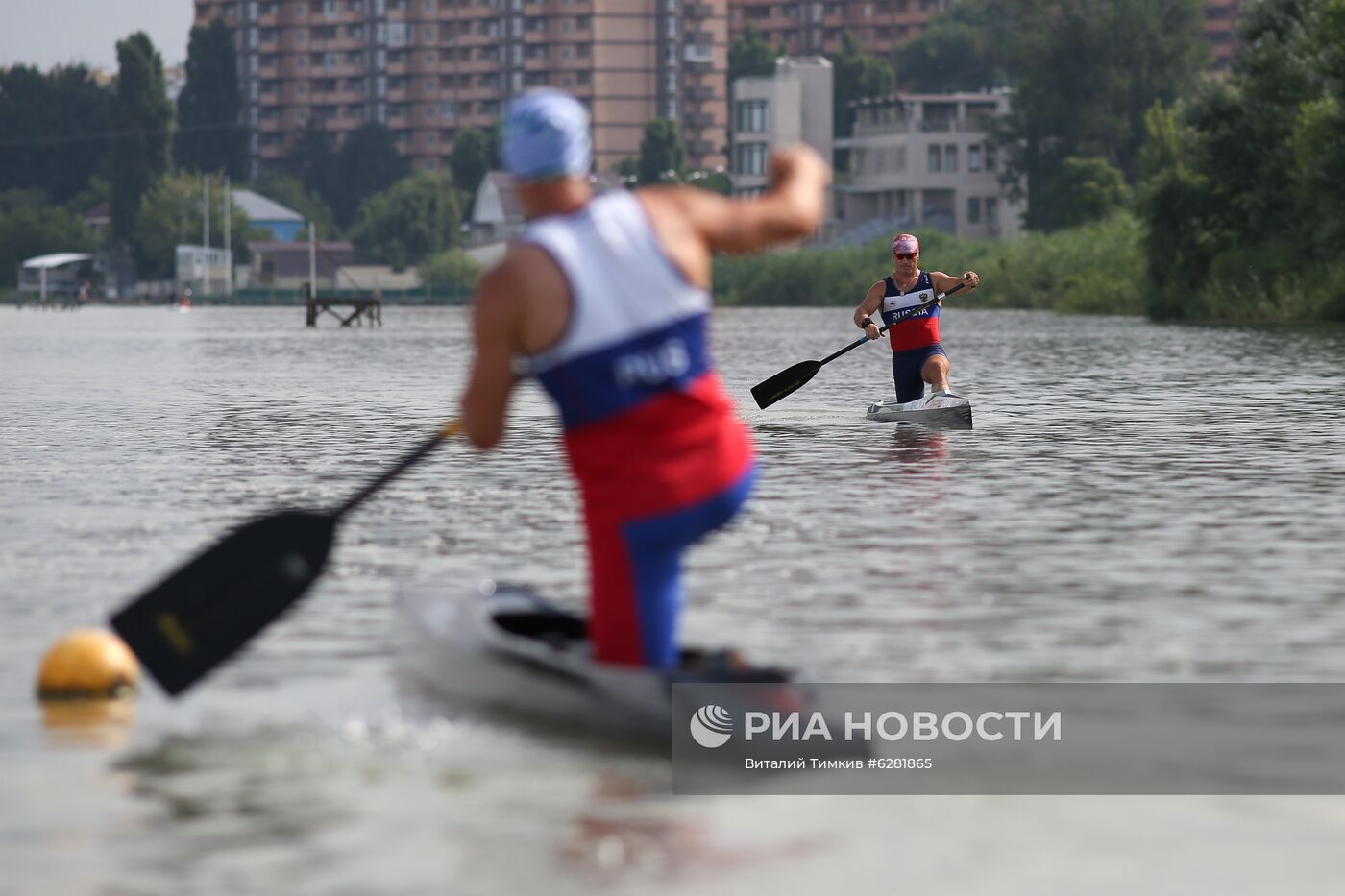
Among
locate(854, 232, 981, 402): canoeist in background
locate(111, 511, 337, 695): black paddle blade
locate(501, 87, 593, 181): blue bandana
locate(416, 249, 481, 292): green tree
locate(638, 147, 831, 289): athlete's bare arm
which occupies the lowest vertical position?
locate(416, 249, 481, 292): green tree

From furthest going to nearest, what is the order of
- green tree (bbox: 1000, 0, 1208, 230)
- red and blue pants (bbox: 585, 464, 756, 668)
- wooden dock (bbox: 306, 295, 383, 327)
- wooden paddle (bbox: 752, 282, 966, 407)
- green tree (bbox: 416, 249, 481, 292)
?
green tree (bbox: 416, 249, 481, 292) < green tree (bbox: 1000, 0, 1208, 230) < wooden dock (bbox: 306, 295, 383, 327) < wooden paddle (bbox: 752, 282, 966, 407) < red and blue pants (bbox: 585, 464, 756, 668)

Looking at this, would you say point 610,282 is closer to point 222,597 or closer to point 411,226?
point 222,597

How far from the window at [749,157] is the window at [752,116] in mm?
1145

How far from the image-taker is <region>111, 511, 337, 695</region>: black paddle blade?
8.60 m

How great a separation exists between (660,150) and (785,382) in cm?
16687

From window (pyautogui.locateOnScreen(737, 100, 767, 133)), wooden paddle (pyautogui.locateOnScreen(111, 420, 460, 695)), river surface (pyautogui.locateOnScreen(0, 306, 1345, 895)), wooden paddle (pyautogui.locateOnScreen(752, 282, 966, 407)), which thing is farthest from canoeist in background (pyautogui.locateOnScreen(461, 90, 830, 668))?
window (pyautogui.locateOnScreen(737, 100, 767, 133))

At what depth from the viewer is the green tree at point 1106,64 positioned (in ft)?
442

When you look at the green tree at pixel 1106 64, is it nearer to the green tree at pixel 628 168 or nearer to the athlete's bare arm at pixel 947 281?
the green tree at pixel 628 168

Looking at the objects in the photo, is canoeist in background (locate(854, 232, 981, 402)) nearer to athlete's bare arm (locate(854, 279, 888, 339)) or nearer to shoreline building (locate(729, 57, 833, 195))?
athlete's bare arm (locate(854, 279, 888, 339))

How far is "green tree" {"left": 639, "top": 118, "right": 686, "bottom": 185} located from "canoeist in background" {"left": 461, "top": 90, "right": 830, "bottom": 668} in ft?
595

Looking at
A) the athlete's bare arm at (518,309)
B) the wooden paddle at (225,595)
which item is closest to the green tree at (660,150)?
the wooden paddle at (225,595)

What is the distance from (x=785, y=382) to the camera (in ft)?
78.7

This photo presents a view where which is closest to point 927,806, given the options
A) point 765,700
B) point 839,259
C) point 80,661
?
point 765,700

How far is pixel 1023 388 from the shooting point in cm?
3281
